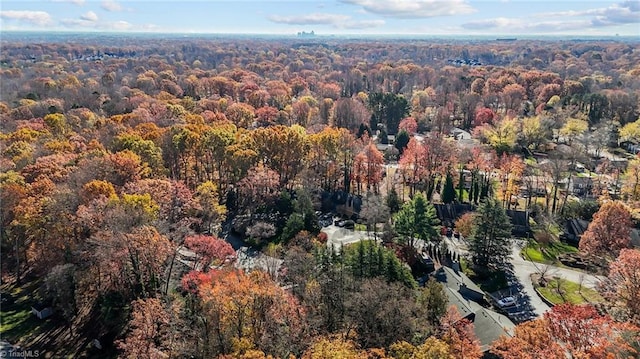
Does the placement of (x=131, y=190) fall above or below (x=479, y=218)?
above

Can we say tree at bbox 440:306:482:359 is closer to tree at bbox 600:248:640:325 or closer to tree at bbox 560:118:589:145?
tree at bbox 600:248:640:325

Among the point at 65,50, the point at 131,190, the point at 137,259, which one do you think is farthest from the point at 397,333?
the point at 65,50

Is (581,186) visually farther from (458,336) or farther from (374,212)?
(458,336)

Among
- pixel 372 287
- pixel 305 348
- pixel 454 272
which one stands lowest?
pixel 454 272

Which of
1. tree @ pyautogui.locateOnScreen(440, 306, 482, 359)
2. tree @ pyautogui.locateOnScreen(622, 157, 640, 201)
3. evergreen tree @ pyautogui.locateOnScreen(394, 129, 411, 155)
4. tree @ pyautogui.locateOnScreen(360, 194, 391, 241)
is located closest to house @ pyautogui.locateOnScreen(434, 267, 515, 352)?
tree @ pyautogui.locateOnScreen(440, 306, 482, 359)

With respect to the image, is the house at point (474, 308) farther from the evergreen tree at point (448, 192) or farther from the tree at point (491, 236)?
the evergreen tree at point (448, 192)

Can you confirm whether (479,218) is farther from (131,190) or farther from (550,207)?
(131,190)

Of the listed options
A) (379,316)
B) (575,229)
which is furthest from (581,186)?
(379,316)
